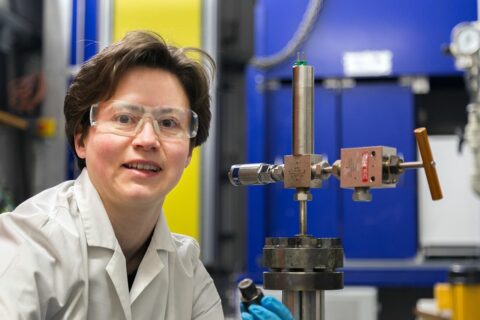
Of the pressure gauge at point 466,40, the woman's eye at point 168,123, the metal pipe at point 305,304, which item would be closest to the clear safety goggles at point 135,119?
the woman's eye at point 168,123

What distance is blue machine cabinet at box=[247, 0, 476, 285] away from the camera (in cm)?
253

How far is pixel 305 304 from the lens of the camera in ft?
2.99

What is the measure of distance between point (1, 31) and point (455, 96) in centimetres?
194

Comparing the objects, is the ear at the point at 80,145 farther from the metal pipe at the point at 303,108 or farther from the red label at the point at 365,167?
the red label at the point at 365,167

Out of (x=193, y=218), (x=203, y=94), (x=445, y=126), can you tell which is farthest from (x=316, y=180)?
(x=445, y=126)

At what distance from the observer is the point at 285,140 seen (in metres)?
2.58

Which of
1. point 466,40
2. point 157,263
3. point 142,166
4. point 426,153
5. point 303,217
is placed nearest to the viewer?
point 426,153

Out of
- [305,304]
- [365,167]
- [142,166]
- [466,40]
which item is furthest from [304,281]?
[466,40]

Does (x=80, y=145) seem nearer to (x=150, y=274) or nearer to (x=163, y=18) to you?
(x=150, y=274)

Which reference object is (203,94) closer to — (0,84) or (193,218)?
(193,218)

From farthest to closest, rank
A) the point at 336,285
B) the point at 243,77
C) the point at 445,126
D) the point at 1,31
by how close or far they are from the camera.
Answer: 1. the point at 243,77
2. the point at 445,126
3. the point at 1,31
4. the point at 336,285

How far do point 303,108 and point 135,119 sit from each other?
1.01ft

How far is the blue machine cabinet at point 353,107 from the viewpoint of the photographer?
2.53 meters

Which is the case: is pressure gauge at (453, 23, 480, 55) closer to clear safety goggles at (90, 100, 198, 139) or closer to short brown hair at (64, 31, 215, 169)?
short brown hair at (64, 31, 215, 169)
